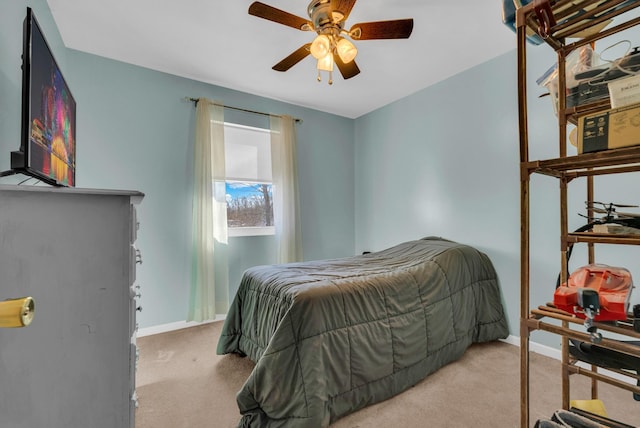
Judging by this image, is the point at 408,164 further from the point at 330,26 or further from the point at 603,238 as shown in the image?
the point at 603,238

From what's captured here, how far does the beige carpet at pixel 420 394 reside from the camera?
1640 millimetres

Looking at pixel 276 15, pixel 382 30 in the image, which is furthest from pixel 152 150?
pixel 382 30

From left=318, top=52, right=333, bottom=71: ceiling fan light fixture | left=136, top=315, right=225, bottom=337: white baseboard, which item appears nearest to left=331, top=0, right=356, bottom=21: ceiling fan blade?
left=318, top=52, right=333, bottom=71: ceiling fan light fixture

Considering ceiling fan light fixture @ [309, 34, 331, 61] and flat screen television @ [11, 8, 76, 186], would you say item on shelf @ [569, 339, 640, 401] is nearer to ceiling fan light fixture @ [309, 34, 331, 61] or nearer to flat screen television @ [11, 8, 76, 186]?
ceiling fan light fixture @ [309, 34, 331, 61]

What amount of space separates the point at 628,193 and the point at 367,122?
2.82 meters

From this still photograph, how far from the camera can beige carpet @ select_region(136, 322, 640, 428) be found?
5.38 feet

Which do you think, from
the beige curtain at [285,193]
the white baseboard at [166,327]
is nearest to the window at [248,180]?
the beige curtain at [285,193]

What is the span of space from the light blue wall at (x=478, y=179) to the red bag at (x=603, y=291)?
1547mm

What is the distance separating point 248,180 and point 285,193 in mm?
465

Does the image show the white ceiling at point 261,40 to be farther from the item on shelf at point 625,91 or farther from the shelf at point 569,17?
the item on shelf at point 625,91

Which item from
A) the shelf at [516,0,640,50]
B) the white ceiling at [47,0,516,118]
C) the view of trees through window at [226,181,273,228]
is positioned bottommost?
the view of trees through window at [226,181,273,228]

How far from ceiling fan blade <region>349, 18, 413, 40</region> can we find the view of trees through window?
2.18 metres

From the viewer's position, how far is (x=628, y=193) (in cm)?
199

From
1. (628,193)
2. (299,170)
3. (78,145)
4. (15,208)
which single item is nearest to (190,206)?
(78,145)
